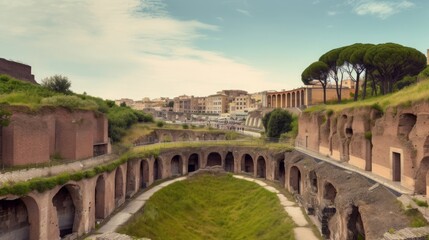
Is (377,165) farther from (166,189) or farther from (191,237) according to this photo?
(166,189)

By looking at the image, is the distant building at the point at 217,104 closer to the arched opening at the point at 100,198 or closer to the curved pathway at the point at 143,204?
the curved pathway at the point at 143,204

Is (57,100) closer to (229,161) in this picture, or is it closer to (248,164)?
(229,161)

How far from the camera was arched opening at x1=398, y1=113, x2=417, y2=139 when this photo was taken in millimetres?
17969

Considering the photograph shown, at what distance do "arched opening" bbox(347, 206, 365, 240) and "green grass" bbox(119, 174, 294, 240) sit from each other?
169 inches

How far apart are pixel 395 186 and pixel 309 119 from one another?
17.8 metres

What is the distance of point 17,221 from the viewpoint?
17.1 meters

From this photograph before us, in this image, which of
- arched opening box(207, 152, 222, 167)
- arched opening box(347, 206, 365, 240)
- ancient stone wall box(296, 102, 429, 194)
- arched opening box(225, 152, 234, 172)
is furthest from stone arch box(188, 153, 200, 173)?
arched opening box(347, 206, 365, 240)

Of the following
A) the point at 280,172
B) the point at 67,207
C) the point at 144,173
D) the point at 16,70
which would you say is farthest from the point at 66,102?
the point at 280,172

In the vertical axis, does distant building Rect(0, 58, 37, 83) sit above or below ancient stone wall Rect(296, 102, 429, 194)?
above

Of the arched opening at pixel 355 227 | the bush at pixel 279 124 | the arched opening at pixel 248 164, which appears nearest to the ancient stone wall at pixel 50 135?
the arched opening at pixel 355 227

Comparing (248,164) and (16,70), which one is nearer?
(16,70)

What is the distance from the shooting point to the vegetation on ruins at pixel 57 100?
22962 millimetres

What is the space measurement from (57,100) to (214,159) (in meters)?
21.5

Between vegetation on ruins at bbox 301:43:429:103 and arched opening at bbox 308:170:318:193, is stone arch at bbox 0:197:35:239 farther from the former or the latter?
vegetation on ruins at bbox 301:43:429:103
